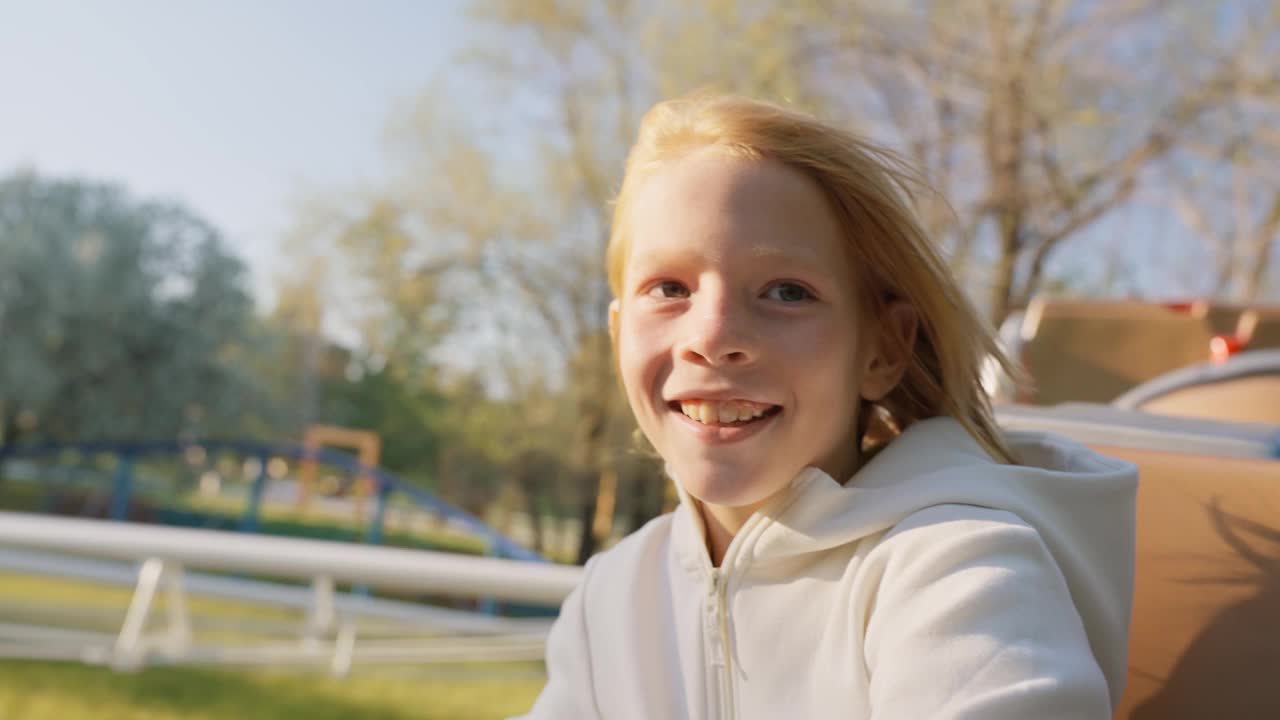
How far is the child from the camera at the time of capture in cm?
49

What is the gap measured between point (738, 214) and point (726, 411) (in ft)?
0.33

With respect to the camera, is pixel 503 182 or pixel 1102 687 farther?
pixel 503 182

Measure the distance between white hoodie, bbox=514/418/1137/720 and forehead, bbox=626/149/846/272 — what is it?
12 cm

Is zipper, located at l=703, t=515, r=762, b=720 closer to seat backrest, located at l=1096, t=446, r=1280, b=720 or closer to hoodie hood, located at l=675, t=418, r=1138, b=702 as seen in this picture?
hoodie hood, located at l=675, t=418, r=1138, b=702

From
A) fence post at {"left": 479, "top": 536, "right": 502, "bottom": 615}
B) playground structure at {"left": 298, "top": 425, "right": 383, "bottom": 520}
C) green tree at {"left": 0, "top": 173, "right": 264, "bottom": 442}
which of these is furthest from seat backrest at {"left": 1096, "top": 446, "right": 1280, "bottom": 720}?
green tree at {"left": 0, "top": 173, "right": 264, "bottom": 442}

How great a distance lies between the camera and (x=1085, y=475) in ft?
1.72

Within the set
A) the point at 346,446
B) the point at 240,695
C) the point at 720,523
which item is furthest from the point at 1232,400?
the point at 346,446

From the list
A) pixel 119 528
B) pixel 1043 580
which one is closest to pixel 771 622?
pixel 1043 580

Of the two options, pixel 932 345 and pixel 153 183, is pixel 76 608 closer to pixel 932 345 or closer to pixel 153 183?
pixel 932 345

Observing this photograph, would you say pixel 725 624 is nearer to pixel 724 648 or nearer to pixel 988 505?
pixel 724 648

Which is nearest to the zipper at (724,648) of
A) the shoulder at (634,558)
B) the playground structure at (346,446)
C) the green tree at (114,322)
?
the shoulder at (634,558)

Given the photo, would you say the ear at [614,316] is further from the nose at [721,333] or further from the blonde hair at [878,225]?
the nose at [721,333]

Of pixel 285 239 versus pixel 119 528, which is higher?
pixel 119 528

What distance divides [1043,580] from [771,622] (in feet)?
0.51
